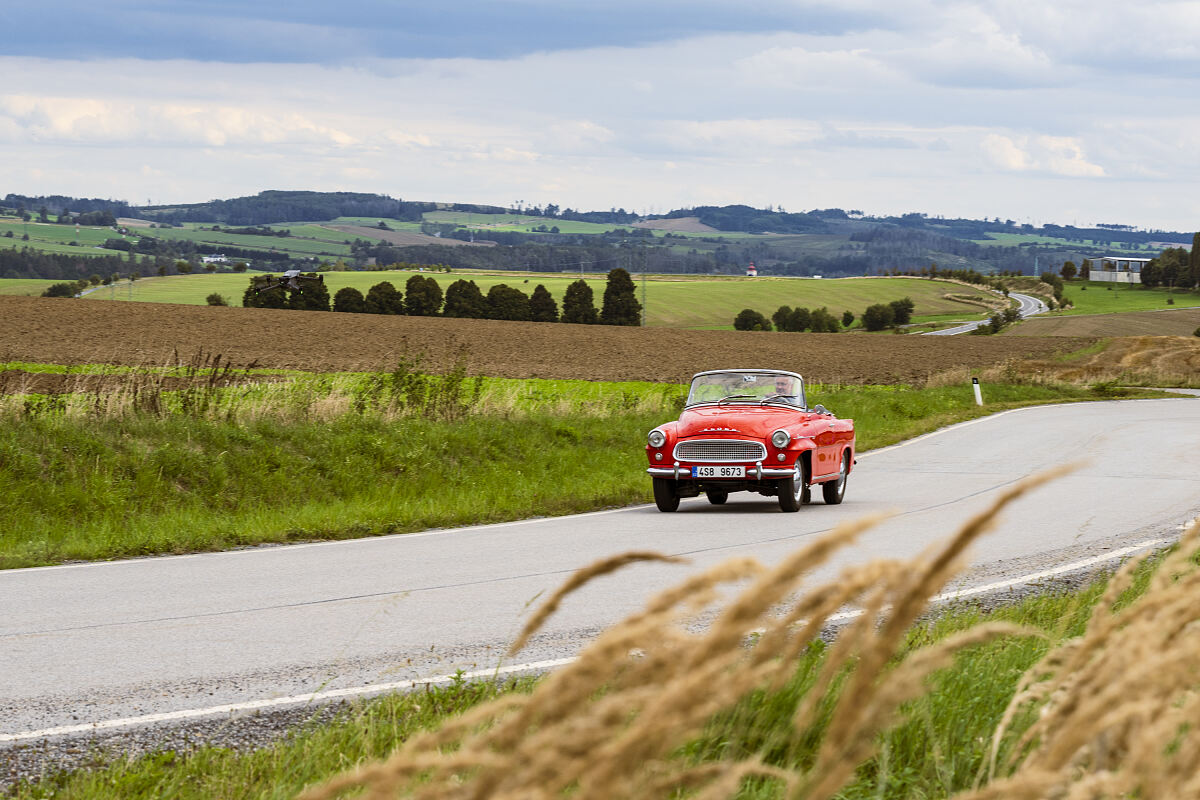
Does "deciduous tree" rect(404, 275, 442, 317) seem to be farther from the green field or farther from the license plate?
the license plate

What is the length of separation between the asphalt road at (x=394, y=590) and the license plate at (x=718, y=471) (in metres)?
0.52

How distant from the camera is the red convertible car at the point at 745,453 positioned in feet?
52.0

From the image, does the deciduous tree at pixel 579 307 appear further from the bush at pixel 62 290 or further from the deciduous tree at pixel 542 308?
the bush at pixel 62 290

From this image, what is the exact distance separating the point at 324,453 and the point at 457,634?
872 cm

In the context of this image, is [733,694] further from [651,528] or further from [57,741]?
[651,528]

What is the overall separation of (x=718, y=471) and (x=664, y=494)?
2.45 ft

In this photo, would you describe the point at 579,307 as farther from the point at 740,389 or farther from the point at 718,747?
the point at 718,747

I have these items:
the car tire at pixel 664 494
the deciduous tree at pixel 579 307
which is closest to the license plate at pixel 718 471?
the car tire at pixel 664 494

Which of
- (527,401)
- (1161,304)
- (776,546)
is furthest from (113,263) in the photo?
(776,546)

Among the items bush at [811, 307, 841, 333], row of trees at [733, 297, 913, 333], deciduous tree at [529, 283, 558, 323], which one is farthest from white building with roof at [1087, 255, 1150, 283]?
deciduous tree at [529, 283, 558, 323]

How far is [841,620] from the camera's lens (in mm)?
8914

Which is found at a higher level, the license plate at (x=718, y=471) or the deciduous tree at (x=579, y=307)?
the license plate at (x=718, y=471)

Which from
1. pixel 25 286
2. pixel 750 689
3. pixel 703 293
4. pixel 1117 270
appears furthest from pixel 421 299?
pixel 1117 270

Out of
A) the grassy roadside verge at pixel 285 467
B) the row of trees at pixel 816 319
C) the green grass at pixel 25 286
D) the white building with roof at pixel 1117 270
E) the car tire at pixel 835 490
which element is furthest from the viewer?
the white building with roof at pixel 1117 270
